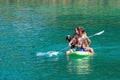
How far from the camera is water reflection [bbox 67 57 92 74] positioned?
27.4 meters

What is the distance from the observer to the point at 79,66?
2888 centimetres

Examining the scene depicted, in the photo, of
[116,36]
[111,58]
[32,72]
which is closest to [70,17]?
[116,36]

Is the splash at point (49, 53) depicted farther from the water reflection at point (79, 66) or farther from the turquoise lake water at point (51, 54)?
the water reflection at point (79, 66)

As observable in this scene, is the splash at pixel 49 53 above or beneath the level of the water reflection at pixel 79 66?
beneath

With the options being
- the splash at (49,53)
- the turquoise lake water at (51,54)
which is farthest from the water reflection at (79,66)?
the splash at (49,53)

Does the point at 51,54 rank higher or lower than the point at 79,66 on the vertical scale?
lower

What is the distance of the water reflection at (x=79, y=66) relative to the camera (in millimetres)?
27422

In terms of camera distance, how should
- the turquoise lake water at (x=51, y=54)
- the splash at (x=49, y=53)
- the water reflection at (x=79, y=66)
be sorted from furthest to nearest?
the splash at (x=49, y=53) → the water reflection at (x=79, y=66) → the turquoise lake water at (x=51, y=54)

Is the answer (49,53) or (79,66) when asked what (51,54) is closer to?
(49,53)

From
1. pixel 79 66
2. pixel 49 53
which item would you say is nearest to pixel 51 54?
pixel 49 53

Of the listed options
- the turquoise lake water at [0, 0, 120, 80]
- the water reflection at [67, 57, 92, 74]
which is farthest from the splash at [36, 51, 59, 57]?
the water reflection at [67, 57, 92, 74]

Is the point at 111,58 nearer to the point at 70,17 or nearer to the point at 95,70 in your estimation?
the point at 95,70

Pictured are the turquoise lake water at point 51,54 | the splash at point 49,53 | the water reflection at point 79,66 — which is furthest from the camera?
the splash at point 49,53

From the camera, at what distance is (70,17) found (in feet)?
214
